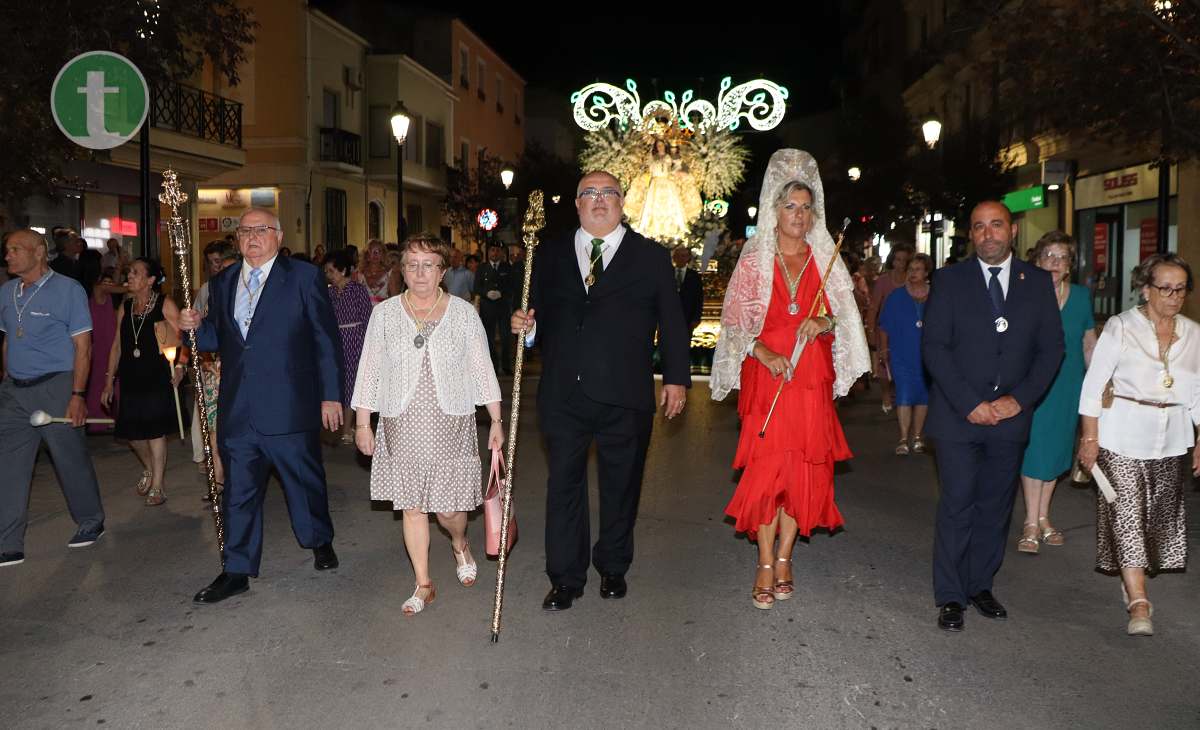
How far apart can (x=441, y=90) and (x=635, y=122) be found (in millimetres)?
22307

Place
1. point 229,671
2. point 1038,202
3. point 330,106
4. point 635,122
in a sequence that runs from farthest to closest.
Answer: point 330,106 < point 1038,202 < point 635,122 < point 229,671

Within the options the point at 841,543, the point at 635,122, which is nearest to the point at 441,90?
the point at 635,122

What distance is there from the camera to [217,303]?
6.51 metres

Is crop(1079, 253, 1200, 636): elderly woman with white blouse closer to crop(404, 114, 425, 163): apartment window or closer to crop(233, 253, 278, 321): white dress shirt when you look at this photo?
crop(233, 253, 278, 321): white dress shirt

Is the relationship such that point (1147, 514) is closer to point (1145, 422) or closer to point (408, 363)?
point (1145, 422)

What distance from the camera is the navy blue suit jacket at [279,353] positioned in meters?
6.34

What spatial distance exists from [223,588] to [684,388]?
2.65 m

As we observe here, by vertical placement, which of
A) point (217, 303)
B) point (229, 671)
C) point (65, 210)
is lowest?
point (229, 671)

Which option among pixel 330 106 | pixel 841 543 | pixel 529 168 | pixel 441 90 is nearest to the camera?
pixel 841 543

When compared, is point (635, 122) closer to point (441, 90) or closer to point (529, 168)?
point (441, 90)

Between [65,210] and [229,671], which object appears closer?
[229,671]

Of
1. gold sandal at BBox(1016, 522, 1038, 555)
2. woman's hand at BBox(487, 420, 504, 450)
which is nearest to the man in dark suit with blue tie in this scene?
gold sandal at BBox(1016, 522, 1038, 555)

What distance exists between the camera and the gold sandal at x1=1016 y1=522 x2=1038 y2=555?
23.9 feet

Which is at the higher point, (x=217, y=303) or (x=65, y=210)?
(x=65, y=210)
